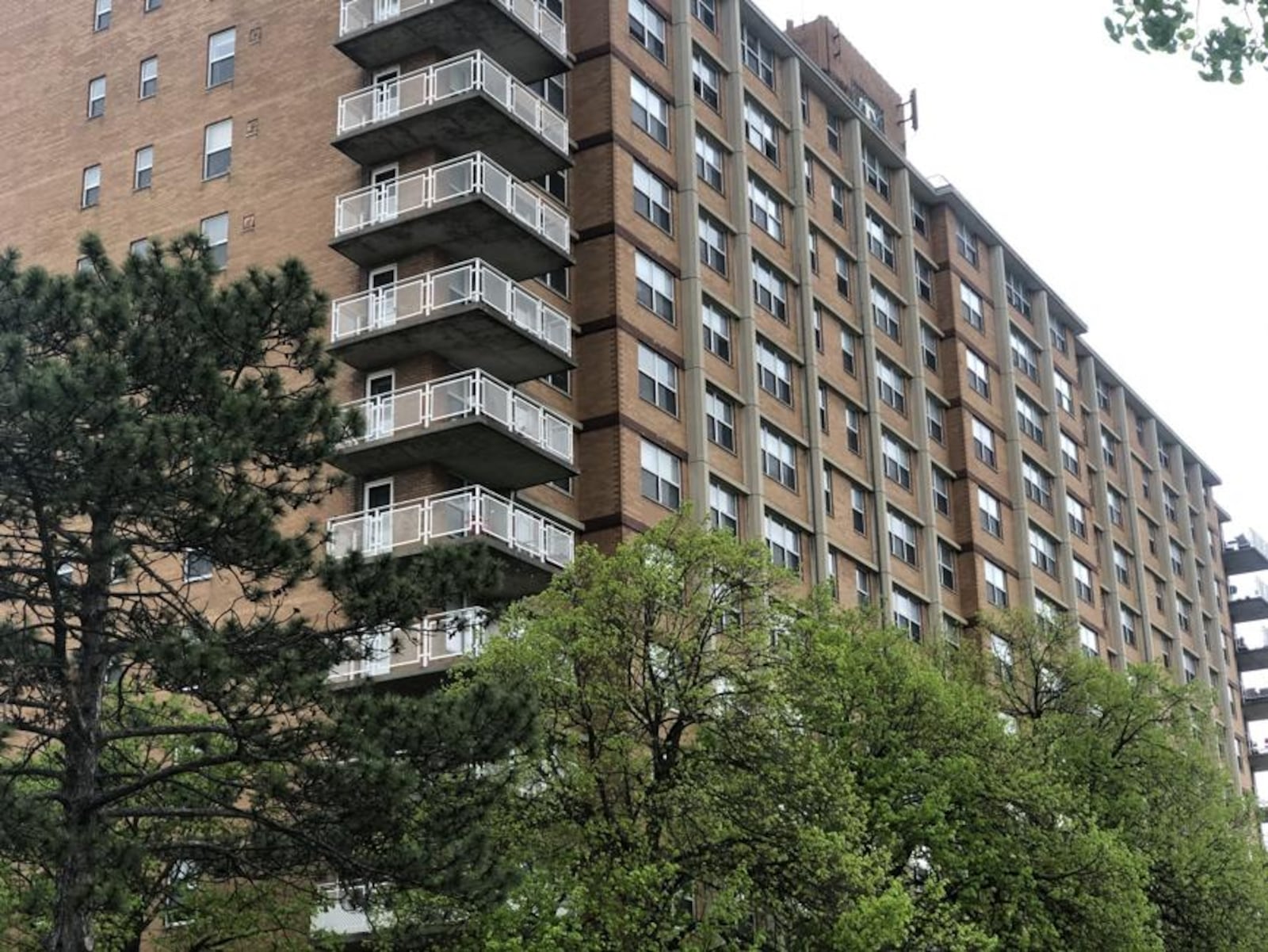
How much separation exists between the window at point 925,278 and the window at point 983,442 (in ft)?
14.7

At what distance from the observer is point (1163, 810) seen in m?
41.2

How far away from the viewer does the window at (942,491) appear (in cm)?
6097

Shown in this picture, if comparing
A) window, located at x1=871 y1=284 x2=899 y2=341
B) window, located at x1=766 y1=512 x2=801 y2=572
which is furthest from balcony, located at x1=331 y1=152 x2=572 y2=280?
window, located at x1=871 y1=284 x2=899 y2=341

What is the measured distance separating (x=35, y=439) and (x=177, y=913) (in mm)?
12952

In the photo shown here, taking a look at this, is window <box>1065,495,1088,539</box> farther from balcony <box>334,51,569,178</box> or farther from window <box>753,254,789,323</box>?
balcony <box>334,51,569,178</box>

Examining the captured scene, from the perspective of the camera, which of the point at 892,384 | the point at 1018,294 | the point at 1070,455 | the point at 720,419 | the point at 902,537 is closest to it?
the point at 720,419

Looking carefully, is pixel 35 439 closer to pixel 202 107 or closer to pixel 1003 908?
pixel 1003 908

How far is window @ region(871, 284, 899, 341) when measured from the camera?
60.1 m

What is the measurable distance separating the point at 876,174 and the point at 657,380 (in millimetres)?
19694

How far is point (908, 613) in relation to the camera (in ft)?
187

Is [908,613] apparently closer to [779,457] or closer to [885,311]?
[779,457]

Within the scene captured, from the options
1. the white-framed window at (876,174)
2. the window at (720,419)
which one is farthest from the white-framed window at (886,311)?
the window at (720,419)

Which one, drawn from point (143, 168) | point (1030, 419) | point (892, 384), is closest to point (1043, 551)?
point (1030, 419)

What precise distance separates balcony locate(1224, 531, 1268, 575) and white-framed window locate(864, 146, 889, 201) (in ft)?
127
